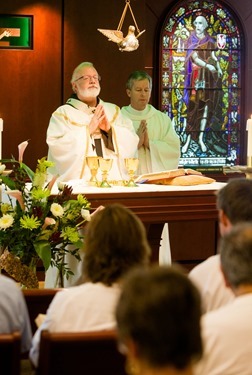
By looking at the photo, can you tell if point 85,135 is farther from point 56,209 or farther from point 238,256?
point 238,256

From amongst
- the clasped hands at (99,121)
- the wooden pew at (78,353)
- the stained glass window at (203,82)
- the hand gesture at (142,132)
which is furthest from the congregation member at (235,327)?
the stained glass window at (203,82)

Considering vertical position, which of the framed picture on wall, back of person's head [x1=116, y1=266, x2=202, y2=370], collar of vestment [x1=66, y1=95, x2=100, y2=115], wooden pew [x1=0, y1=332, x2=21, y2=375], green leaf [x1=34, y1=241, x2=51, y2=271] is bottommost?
green leaf [x1=34, y1=241, x2=51, y2=271]

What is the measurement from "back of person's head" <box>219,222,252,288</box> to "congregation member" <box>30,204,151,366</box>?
486 mm

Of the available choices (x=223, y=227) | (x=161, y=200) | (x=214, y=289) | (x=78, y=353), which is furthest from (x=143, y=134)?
(x=78, y=353)

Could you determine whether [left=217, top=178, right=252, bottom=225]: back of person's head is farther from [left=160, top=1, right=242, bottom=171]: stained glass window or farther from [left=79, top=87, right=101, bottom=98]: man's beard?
[left=160, top=1, right=242, bottom=171]: stained glass window

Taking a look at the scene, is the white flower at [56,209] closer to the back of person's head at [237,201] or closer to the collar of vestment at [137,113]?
the back of person's head at [237,201]

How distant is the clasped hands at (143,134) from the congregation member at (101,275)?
417 cm

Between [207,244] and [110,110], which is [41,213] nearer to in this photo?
[110,110]

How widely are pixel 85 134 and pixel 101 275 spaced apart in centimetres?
359

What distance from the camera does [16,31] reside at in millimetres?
7539

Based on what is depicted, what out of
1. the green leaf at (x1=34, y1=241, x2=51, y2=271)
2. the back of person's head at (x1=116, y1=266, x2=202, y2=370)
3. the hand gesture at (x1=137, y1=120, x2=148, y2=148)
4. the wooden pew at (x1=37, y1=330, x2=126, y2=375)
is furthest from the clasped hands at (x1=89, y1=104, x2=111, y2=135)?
the back of person's head at (x1=116, y1=266, x2=202, y2=370)

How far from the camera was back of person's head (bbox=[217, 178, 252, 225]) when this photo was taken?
2.97m

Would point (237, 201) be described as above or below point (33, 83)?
below

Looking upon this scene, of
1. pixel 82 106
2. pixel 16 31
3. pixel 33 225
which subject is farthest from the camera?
pixel 16 31
